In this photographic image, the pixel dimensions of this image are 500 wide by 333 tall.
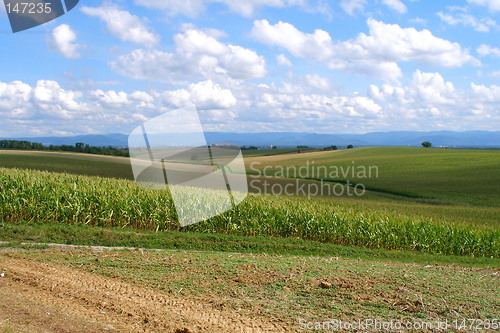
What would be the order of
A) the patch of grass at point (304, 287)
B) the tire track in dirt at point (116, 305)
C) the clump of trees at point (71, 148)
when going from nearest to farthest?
the tire track in dirt at point (116, 305), the patch of grass at point (304, 287), the clump of trees at point (71, 148)

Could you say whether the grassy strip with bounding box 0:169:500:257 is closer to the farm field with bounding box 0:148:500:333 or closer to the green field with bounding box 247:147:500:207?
the farm field with bounding box 0:148:500:333

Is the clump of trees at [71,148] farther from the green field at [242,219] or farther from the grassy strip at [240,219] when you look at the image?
the grassy strip at [240,219]

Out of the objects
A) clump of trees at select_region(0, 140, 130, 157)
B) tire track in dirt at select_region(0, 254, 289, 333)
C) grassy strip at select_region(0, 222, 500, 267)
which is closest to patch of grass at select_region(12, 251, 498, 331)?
tire track in dirt at select_region(0, 254, 289, 333)

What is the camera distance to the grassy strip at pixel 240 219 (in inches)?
543

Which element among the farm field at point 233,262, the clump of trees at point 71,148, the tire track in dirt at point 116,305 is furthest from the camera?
the clump of trees at point 71,148

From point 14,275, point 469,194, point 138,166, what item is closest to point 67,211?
point 138,166

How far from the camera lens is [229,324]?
16.1 feet

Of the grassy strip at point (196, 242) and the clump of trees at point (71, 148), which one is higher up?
the clump of trees at point (71, 148)

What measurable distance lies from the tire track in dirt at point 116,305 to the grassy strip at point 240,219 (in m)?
7.36

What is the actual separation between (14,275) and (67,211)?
7748mm

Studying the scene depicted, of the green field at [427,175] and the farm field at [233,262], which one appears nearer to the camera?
the farm field at [233,262]

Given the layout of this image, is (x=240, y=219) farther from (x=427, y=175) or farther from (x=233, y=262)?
(x=427, y=175)

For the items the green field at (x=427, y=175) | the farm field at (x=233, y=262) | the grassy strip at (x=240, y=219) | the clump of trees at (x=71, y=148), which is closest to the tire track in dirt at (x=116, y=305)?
the farm field at (x=233, y=262)

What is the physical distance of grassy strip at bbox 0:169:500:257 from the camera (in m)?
13.8
